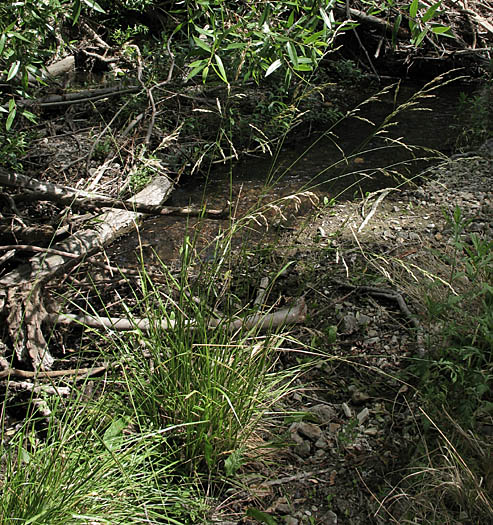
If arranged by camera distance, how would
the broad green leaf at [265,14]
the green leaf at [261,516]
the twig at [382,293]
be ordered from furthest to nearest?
1. the twig at [382,293]
2. the broad green leaf at [265,14]
3. the green leaf at [261,516]

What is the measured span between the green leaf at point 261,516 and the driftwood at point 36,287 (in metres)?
1.21

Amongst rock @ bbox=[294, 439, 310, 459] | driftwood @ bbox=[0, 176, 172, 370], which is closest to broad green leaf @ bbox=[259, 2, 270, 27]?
driftwood @ bbox=[0, 176, 172, 370]

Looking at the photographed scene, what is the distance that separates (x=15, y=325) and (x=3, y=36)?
1.41 metres

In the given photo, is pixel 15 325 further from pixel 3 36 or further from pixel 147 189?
pixel 147 189

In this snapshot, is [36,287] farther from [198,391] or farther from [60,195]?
[198,391]

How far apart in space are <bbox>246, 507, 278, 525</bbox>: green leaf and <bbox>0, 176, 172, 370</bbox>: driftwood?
3.96 feet

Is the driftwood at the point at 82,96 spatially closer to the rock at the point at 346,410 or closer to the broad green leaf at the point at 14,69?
the broad green leaf at the point at 14,69

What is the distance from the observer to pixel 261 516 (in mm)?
2039

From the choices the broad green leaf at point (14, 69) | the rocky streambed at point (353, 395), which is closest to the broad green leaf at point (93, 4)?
the broad green leaf at point (14, 69)

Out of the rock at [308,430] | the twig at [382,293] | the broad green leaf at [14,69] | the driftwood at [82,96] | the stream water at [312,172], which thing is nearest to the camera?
the rock at [308,430]

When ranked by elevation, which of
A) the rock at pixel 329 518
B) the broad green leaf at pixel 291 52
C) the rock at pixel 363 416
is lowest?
the rock at pixel 363 416

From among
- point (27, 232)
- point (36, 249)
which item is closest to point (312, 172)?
point (27, 232)

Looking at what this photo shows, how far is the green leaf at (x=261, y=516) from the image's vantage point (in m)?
2.03

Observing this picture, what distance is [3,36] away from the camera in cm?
253
